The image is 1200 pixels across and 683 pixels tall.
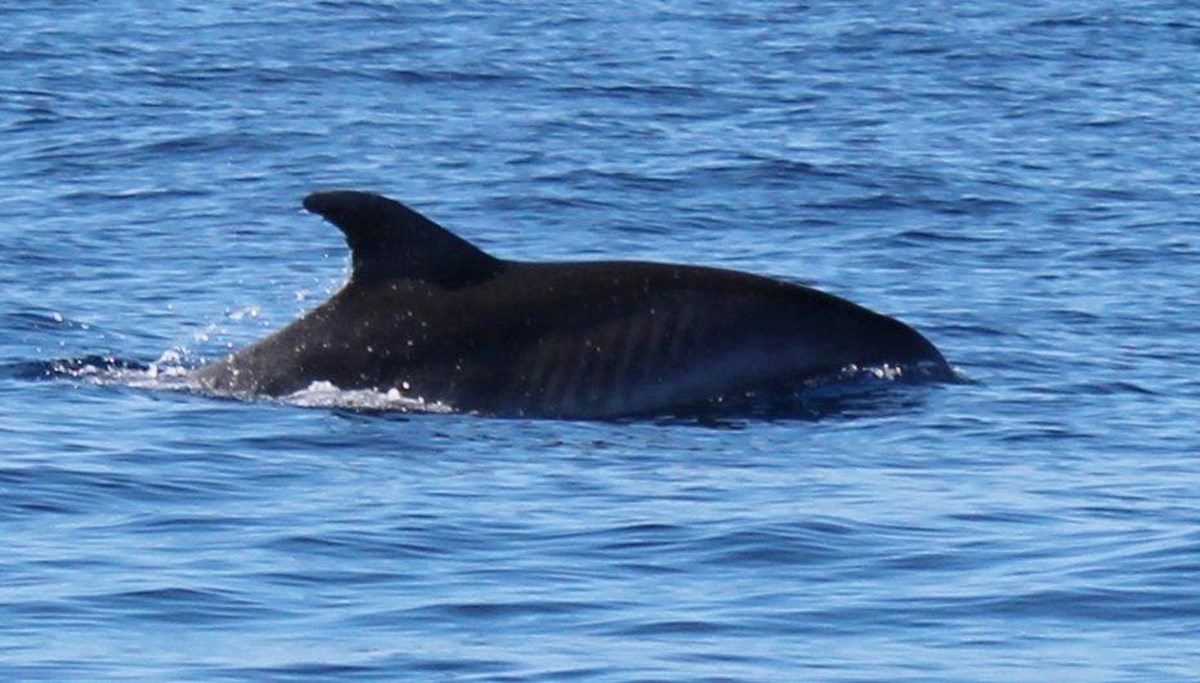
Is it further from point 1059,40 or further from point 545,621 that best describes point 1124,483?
point 1059,40

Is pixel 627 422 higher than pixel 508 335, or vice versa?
pixel 508 335

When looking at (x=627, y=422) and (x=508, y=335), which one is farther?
(x=508, y=335)

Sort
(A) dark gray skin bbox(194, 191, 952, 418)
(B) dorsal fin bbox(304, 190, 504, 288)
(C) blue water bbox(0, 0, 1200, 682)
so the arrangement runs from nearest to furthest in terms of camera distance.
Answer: (C) blue water bbox(0, 0, 1200, 682)
(B) dorsal fin bbox(304, 190, 504, 288)
(A) dark gray skin bbox(194, 191, 952, 418)

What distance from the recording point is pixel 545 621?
11.8m

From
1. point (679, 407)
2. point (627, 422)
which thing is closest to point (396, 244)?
point (627, 422)

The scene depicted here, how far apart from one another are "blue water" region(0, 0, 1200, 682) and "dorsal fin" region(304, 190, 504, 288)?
0.78 m

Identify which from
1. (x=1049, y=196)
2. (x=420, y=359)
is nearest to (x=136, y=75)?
(x=1049, y=196)

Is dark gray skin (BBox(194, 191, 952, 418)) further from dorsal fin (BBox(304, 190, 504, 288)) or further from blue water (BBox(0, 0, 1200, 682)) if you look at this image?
blue water (BBox(0, 0, 1200, 682))

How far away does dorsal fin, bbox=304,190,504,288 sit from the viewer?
16.6 metres

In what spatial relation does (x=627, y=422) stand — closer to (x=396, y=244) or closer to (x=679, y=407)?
(x=679, y=407)

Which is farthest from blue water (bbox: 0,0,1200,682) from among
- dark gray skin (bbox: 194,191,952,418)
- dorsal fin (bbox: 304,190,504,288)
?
dorsal fin (bbox: 304,190,504,288)

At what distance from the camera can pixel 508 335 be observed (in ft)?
55.9

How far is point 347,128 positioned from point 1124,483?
1772 centimetres

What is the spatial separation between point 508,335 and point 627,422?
0.79 meters
